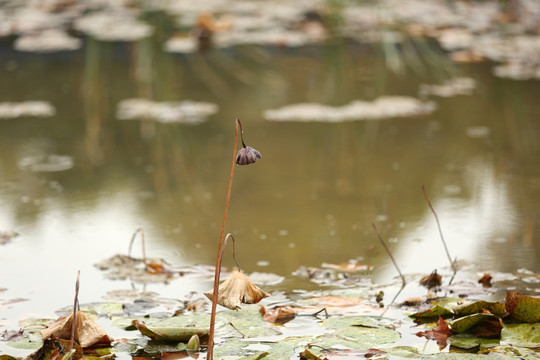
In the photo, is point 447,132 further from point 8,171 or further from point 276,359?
point 276,359

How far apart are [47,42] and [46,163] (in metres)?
2.45

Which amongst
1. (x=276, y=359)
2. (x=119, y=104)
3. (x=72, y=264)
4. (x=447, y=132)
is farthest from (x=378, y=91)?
(x=276, y=359)

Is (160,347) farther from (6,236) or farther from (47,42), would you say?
(47,42)

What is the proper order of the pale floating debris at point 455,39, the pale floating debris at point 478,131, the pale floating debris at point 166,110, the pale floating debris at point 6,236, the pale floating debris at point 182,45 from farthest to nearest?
the pale floating debris at point 455,39, the pale floating debris at point 182,45, the pale floating debris at point 166,110, the pale floating debris at point 478,131, the pale floating debris at point 6,236

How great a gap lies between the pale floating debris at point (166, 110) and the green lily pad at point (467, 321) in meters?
2.32

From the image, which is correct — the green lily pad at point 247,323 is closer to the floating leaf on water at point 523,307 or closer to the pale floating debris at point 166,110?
the floating leaf on water at point 523,307

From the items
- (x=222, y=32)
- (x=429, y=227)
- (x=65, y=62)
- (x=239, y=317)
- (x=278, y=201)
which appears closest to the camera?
(x=239, y=317)

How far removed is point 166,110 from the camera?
13.5ft

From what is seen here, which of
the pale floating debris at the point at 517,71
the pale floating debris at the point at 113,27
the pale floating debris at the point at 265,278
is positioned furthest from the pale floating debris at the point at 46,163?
the pale floating debris at the point at 517,71

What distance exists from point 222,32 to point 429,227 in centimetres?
367

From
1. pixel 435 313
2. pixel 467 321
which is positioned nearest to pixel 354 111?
pixel 435 313

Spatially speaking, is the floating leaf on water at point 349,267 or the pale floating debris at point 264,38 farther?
the pale floating debris at point 264,38

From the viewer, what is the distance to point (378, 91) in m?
4.52

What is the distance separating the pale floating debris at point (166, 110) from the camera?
3.99 meters
